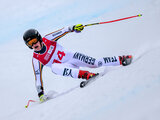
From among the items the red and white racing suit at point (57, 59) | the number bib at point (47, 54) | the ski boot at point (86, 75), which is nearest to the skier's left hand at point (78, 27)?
the red and white racing suit at point (57, 59)

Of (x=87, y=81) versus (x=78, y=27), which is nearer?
(x=87, y=81)

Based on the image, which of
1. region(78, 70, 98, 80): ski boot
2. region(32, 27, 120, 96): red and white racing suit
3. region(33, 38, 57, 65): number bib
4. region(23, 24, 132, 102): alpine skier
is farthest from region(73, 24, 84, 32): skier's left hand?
region(78, 70, 98, 80): ski boot

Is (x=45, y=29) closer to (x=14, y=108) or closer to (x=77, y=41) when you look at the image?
(x=77, y=41)

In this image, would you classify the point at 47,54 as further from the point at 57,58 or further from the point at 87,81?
the point at 87,81

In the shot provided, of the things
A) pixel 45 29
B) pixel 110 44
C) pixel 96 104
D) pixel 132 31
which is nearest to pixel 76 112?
pixel 96 104

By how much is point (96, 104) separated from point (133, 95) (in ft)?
1.05

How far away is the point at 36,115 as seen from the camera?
2.38m

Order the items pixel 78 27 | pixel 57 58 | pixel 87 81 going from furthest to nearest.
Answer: pixel 57 58 < pixel 78 27 < pixel 87 81

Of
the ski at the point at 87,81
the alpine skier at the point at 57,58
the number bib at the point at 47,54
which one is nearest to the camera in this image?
the ski at the point at 87,81

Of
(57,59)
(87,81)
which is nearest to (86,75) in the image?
(87,81)

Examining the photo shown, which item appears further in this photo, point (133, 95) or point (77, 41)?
point (77, 41)

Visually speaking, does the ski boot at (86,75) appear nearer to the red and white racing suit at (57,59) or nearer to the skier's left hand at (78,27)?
the red and white racing suit at (57,59)

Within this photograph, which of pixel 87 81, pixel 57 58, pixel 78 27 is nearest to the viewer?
pixel 87 81

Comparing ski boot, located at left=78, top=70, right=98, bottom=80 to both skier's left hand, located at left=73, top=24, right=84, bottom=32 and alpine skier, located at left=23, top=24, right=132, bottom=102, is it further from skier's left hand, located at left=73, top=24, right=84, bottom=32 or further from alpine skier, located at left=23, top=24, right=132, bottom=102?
skier's left hand, located at left=73, top=24, right=84, bottom=32
